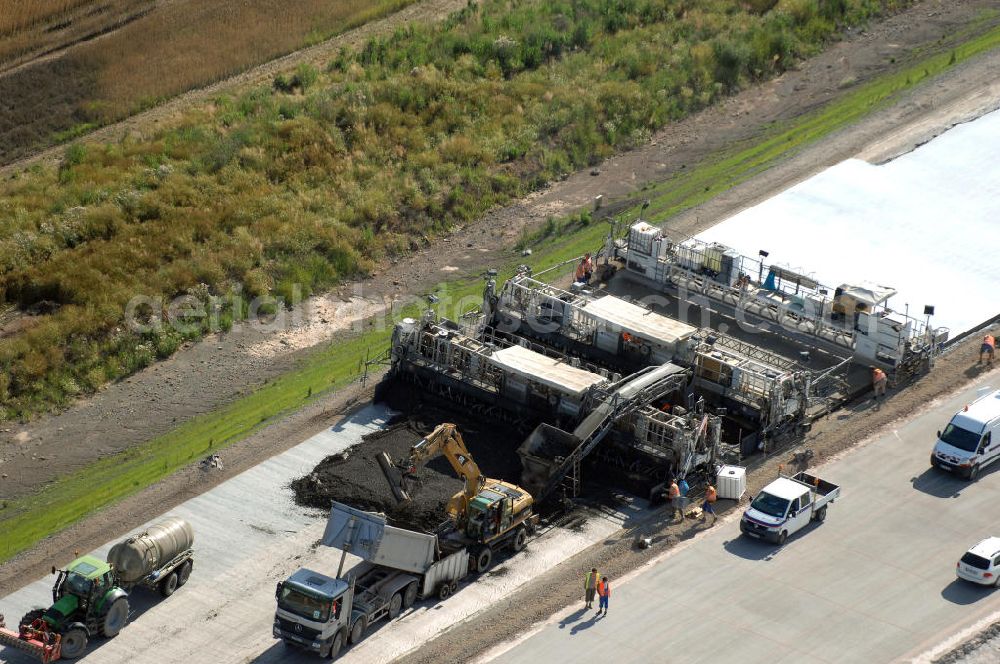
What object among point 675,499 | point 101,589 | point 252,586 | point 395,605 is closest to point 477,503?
point 395,605

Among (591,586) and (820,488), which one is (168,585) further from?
(820,488)

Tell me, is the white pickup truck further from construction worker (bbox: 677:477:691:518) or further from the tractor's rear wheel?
the tractor's rear wheel

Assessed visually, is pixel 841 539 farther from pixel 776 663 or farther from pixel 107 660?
pixel 107 660

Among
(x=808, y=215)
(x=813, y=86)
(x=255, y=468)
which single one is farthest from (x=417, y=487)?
(x=813, y=86)

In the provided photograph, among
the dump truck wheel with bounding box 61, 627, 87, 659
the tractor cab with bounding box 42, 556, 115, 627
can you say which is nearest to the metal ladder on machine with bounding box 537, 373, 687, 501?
the tractor cab with bounding box 42, 556, 115, 627

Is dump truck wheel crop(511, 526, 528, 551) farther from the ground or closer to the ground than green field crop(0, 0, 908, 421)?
closer to the ground

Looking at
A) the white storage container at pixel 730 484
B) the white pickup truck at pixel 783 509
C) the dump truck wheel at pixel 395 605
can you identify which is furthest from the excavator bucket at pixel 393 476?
the white storage container at pixel 730 484

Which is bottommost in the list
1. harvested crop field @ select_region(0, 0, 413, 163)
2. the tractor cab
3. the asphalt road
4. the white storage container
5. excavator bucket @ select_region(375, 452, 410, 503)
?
the asphalt road

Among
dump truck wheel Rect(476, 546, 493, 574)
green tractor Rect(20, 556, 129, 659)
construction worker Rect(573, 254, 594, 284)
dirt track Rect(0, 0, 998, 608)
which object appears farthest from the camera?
construction worker Rect(573, 254, 594, 284)

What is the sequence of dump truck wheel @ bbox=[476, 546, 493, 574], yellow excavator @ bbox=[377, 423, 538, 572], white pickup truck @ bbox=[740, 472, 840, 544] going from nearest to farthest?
yellow excavator @ bbox=[377, 423, 538, 572]
dump truck wheel @ bbox=[476, 546, 493, 574]
white pickup truck @ bbox=[740, 472, 840, 544]
